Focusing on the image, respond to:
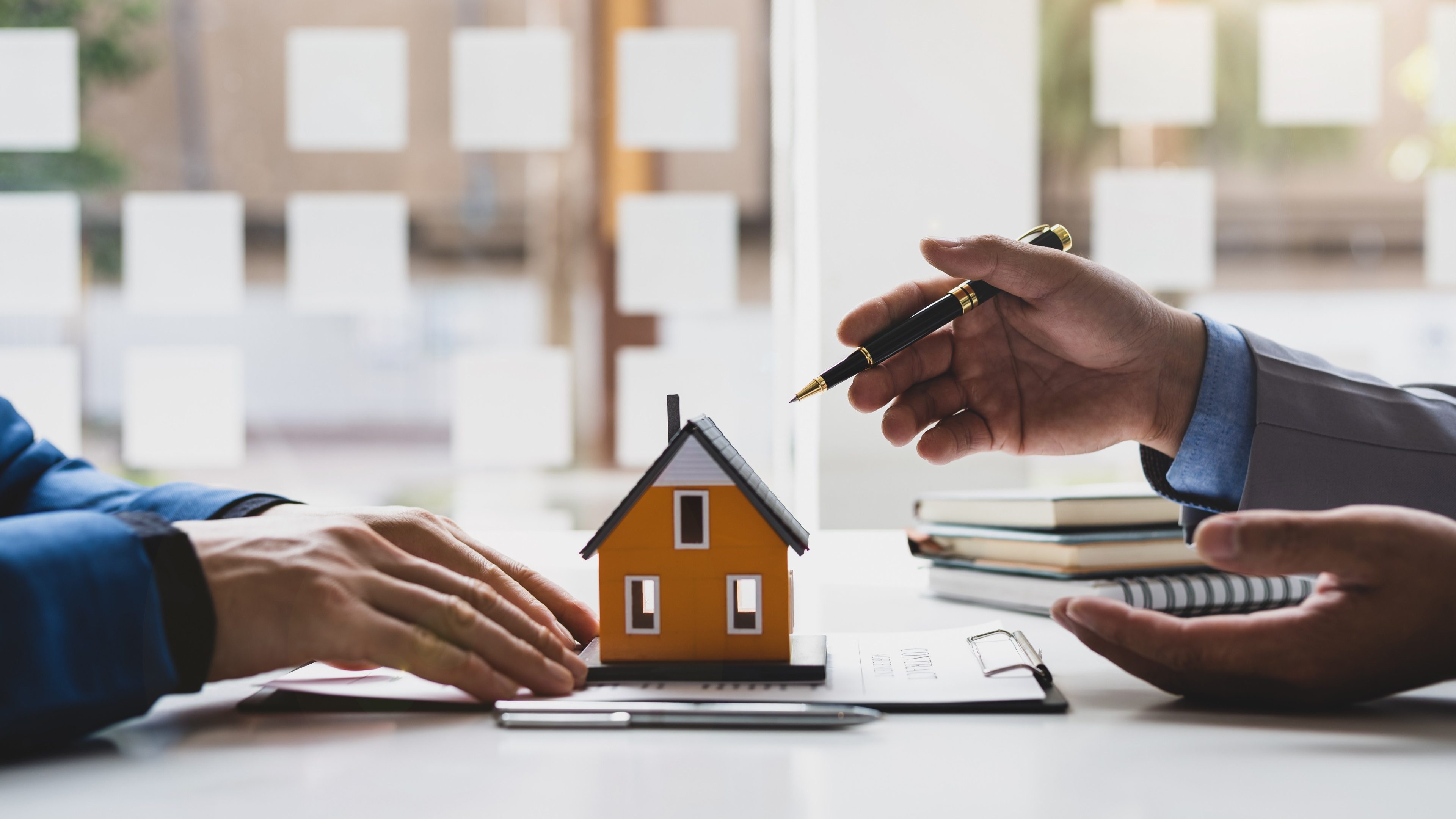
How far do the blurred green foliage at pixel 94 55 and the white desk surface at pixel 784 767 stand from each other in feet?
Result: 5.54

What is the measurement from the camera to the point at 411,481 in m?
2.05

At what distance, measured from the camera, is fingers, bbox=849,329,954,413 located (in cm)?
116

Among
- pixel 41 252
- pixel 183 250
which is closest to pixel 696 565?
pixel 183 250

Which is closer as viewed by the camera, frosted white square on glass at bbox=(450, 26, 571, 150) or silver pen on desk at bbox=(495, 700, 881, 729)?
silver pen on desk at bbox=(495, 700, 881, 729)

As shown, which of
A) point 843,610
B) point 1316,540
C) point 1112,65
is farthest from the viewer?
point 1112,65

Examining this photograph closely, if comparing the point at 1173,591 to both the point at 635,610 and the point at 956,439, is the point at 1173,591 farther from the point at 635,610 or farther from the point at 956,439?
the point at 635,610

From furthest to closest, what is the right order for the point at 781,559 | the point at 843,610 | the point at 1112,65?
Answer: the point at 1112,65 → the point at 843,610 → the point at 781,559

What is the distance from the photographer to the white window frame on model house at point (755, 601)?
76 centimetres

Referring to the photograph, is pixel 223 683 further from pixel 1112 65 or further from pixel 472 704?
pixel 1112 65

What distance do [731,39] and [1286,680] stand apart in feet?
5.23

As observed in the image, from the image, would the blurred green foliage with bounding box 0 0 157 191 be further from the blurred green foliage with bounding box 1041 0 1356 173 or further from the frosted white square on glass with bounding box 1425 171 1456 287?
the frosted white square on glass with bounding box 1425 171 1456 287

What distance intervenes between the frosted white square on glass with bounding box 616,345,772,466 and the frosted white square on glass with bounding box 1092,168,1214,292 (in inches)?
27.7

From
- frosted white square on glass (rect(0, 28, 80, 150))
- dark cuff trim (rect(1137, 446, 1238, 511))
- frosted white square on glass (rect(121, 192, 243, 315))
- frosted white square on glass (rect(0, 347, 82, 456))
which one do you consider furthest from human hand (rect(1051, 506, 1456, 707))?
frosted white square on glass (rect(0, 28, 80, 150))

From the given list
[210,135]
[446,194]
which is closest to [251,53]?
[210,135]
